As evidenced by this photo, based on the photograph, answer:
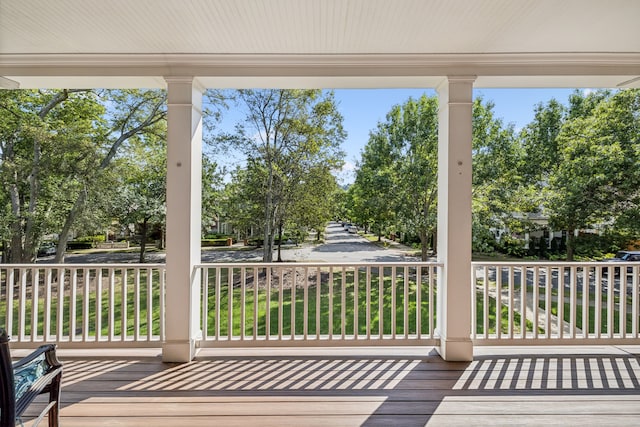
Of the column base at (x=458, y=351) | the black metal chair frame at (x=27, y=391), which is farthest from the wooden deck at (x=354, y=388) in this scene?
the black metal chair frame at (x=27, y=391)

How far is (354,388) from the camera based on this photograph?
7.88 ft

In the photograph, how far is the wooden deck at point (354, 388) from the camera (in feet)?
6.74

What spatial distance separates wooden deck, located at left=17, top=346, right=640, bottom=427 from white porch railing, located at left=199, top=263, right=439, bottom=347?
0.48 feet

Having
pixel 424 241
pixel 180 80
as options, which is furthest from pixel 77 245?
pixel 424 241

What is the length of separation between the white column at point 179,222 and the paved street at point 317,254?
1.86m

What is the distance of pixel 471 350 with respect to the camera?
2.85 m

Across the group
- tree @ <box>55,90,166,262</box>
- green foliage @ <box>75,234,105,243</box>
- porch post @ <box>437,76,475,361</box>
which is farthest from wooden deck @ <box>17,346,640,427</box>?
tree @ <box>55,90,166,262</box>

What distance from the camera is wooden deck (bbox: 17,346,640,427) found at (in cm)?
205

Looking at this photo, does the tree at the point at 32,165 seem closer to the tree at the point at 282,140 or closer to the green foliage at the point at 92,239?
the green foliage at the point at 92,239

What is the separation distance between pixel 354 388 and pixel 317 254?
2.95 m

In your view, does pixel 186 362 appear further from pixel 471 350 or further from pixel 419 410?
pixel 471 350

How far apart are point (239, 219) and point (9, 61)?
2.99 metres
